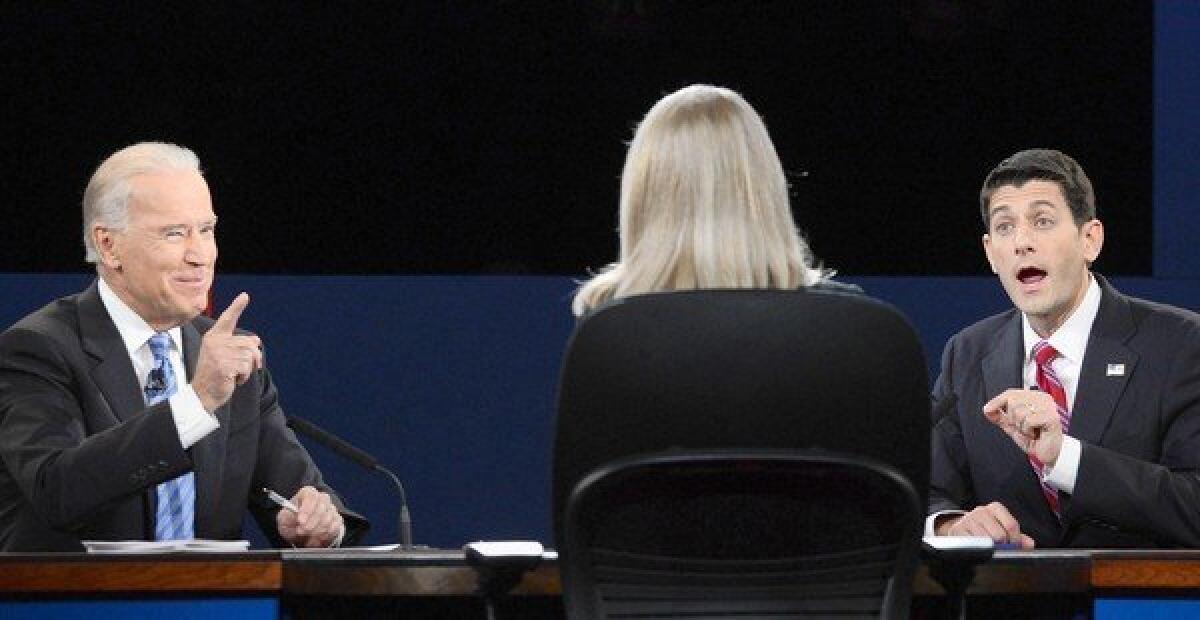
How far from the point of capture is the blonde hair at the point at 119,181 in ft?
10.7

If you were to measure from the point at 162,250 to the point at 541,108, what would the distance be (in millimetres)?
1204

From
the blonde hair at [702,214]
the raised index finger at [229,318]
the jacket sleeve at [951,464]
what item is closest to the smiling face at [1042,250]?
the jacket sleeve at [951,464]

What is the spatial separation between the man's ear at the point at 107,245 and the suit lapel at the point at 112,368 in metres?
0.11

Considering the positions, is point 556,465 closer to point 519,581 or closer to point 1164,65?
point 519,581

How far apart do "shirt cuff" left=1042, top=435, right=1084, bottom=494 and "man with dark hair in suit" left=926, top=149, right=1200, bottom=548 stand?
0.04 metres

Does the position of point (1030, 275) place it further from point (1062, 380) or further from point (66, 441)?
point (66, 441)

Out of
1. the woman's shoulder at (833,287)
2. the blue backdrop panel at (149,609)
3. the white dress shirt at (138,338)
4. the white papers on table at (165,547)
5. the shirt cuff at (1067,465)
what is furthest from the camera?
the white dress shirt at (138,338)

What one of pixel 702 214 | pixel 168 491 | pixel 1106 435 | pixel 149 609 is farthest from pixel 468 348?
pixel 702 214

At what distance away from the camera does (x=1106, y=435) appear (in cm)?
330

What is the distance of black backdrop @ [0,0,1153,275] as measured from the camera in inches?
161

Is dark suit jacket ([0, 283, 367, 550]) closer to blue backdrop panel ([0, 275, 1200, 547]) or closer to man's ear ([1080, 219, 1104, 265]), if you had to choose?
blue backdrop panel ([0, 275, 1200, 547])

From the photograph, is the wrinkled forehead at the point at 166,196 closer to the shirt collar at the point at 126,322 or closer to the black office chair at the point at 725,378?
the shirt collar at the point at 126,322

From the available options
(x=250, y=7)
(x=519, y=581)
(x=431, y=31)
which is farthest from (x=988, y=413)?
(x=250, y=7)

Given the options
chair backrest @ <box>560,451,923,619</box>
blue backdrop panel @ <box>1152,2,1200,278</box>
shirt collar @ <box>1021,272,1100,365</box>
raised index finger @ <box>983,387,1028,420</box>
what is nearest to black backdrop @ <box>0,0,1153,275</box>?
blue backdrop panel @ <box>1152,2,1200,278</box>
